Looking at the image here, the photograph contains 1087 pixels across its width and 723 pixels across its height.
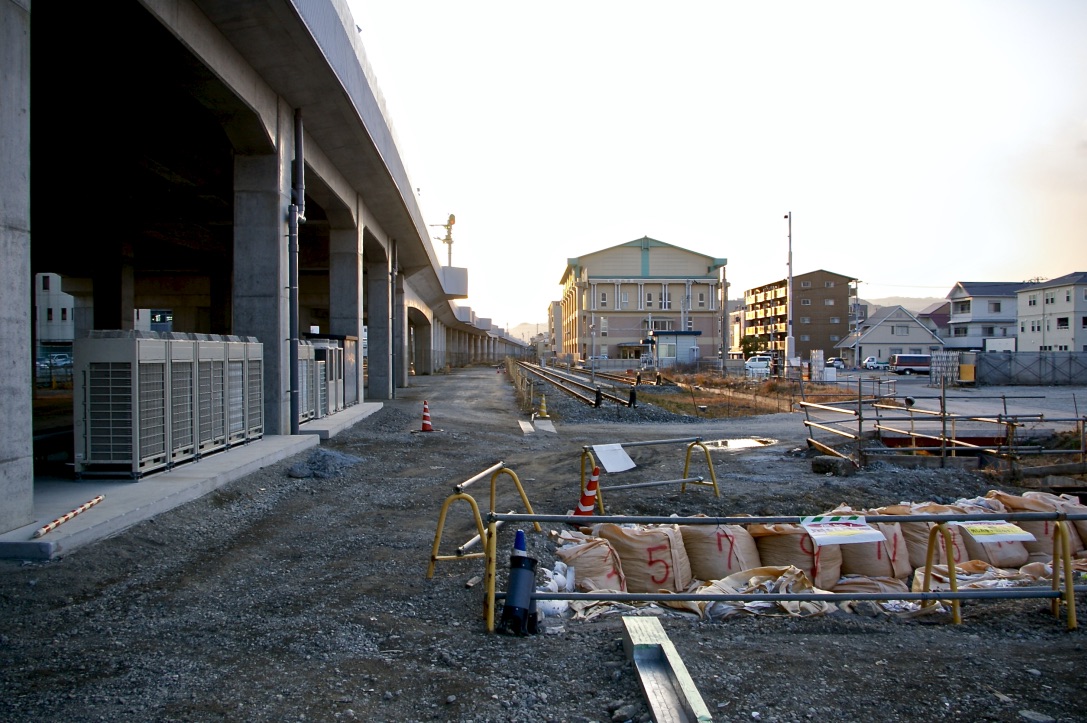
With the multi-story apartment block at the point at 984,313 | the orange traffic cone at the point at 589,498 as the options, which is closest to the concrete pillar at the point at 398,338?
the orange traffic cone at the point at 589,498

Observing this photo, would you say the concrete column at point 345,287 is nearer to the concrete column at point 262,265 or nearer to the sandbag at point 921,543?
the concrete column at point 262,265

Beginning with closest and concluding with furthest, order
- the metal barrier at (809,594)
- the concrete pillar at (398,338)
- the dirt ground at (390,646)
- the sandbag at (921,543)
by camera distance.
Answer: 1. the dirt ground at (390,646)
2. the metal barrier at (809,594)
3. the sandbag at (921,543)
4. the concrete pillar at (398,338)

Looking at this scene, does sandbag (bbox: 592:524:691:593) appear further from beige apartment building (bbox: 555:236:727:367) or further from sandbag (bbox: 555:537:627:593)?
beige apartment building (bbox: 555:236:727:367)

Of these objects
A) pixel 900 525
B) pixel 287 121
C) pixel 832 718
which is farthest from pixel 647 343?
pixel 832 718

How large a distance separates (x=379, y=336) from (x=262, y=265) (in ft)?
56.9

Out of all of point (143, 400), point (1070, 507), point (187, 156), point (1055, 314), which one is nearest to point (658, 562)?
point (1070, 507)

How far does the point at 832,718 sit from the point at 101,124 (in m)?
17.9

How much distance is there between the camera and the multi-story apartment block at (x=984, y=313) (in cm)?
7800

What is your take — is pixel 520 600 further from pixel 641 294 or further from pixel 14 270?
pixel 641 294

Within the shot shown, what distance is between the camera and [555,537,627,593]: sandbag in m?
7.36

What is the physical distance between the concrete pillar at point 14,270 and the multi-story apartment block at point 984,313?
83.8 metres

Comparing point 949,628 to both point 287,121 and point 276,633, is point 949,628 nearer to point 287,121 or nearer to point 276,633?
point 276,633

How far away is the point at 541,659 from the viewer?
5.12 metres

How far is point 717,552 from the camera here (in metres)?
8.22
